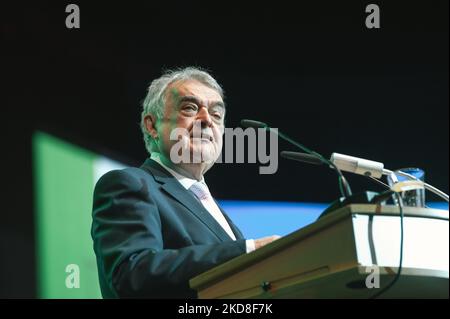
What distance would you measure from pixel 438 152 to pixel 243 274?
2.23 meters

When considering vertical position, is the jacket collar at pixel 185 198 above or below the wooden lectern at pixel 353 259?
above

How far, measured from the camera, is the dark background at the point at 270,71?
3281 mm

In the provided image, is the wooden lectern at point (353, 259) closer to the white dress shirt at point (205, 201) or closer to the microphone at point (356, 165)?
the microphone at point (356, 165)

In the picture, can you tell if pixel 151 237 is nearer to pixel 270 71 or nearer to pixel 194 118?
pixel 194 118

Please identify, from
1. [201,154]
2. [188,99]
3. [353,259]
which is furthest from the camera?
[188,99]

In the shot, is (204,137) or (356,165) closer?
(356,165)

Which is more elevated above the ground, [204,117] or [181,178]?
[204,117]

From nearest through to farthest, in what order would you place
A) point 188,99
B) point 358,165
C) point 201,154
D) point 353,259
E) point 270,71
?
point 353,259 → point 358,165 → point 201,154 → point 188,99 → point 270,71

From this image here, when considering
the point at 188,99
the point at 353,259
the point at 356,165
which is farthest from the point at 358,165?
the point at 188,99

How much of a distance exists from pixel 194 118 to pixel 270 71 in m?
1.12

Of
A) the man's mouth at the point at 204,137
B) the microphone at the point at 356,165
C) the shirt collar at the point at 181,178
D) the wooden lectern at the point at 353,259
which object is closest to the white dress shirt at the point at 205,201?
the shirt collar at the point at 181,178

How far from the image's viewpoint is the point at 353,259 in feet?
4.87

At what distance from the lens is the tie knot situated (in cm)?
248

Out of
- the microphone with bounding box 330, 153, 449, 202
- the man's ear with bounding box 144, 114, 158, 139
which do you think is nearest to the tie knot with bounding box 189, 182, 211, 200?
the man's ear with bounding box 144, 114, 158, 139
